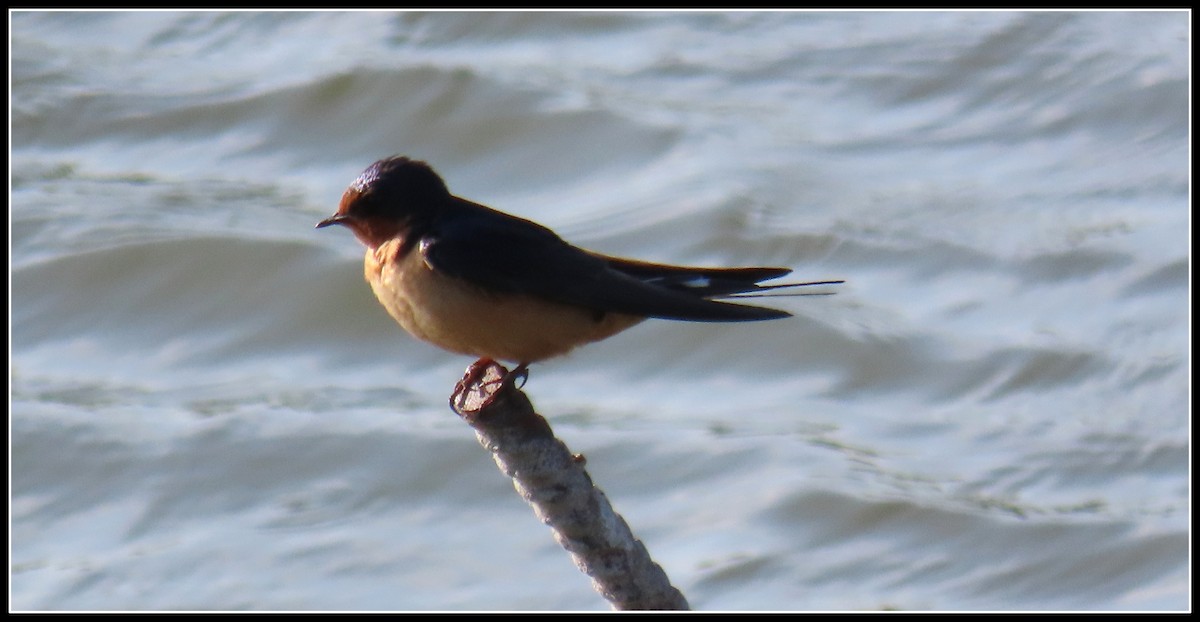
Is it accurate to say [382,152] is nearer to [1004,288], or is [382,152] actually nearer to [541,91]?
[541,91]

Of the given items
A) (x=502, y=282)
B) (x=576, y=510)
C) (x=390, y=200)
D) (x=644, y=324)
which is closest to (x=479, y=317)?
(x=502, y=282)

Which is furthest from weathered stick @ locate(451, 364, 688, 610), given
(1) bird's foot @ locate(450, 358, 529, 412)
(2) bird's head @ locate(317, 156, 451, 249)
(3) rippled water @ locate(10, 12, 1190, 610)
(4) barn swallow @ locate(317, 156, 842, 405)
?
(3) rippled water @ locate(10, 12, 1190, 610)

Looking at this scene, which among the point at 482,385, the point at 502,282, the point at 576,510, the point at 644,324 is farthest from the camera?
the point at 644,324

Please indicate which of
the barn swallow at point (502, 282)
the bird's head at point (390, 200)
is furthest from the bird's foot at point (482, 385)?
the bird's head at point (390, 200)

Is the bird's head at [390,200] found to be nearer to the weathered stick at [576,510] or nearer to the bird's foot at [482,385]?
the bird's foot at [482,385]

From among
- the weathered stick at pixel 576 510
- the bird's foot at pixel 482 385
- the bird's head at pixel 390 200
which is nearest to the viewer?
the weathered stick at pixel 576 510

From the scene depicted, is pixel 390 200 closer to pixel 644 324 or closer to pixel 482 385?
pixel 482 385

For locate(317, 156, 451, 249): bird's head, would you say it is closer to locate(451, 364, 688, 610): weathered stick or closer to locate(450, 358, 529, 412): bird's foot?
locate(450, 358, 529, 412): bird's foot
